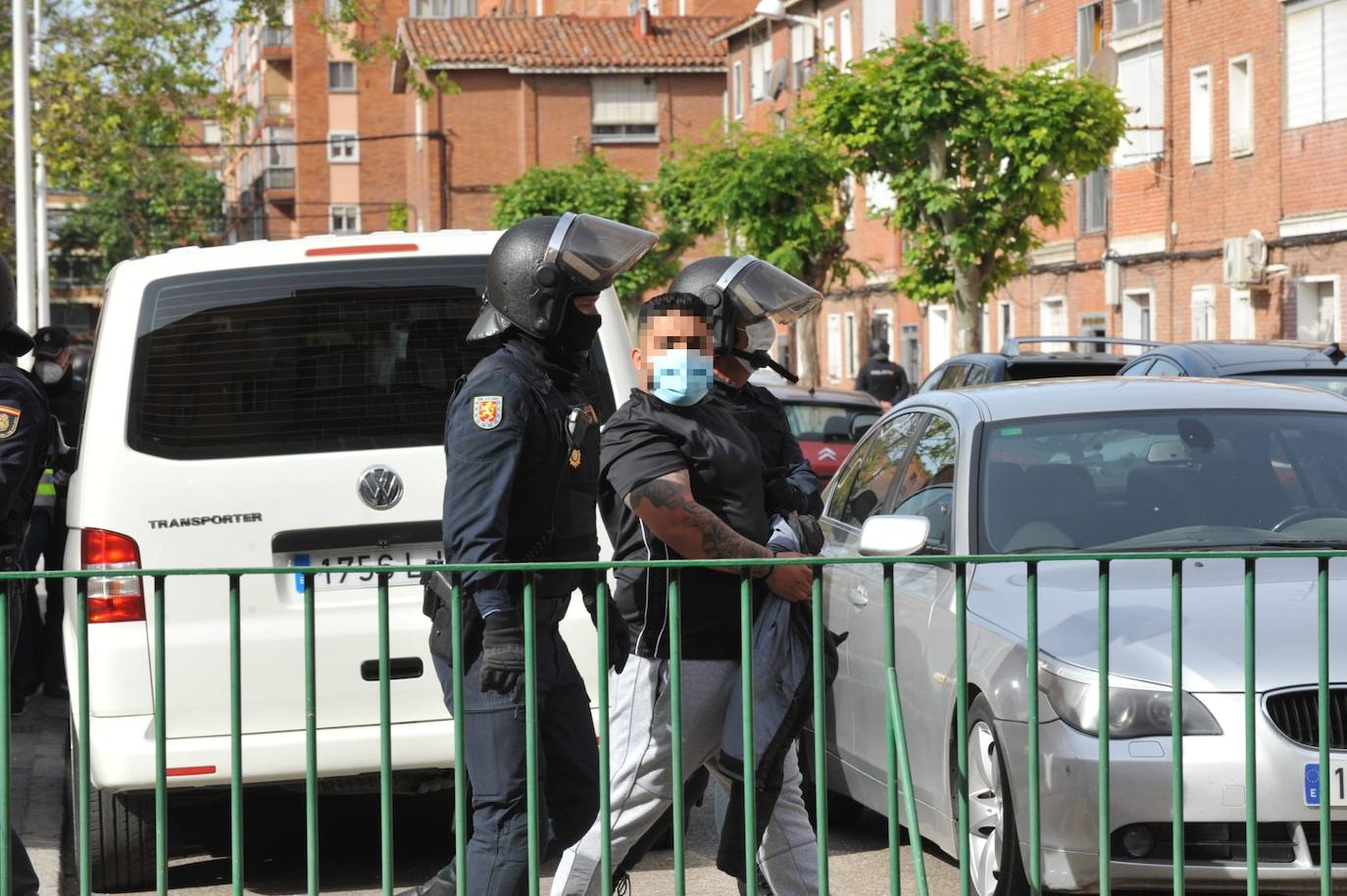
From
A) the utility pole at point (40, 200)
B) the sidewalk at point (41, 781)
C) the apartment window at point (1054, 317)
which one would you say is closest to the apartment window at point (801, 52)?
the apartment window at point (1054, 317)

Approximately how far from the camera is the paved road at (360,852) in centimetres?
635

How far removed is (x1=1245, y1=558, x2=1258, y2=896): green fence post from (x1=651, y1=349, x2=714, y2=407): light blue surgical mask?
1.40 m

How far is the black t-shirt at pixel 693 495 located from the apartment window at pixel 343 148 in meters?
77.1

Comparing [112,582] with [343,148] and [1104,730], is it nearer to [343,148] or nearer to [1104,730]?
[1104,730]

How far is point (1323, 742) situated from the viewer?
14.9ft

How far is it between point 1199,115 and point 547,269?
28.5 m

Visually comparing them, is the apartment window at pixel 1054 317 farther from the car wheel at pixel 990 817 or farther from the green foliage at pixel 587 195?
the car wheel at pixel 990 817

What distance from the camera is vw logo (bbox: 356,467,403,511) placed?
6.30 m

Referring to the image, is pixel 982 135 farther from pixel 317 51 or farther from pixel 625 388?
pixel 317 51

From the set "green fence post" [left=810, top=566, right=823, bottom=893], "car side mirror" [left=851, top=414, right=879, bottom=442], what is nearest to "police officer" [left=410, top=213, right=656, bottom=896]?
"green fence post" [left=810, top=566, right=823, bottom=893]

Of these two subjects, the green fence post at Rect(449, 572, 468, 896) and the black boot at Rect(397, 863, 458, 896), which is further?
the black boot at Rect(397, 863, 458, 896)

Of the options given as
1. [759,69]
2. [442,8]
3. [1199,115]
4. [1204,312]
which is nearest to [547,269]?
[1204,312]

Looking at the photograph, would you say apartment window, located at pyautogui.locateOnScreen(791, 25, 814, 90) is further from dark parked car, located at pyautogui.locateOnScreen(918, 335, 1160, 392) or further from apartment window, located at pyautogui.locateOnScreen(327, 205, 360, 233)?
dark parked car, located at pyautogui.locateOnScreen(918, 335, 1160, 392)

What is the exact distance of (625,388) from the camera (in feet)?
21.5
